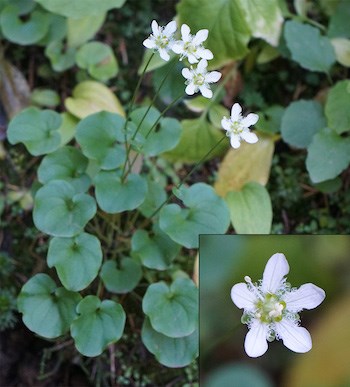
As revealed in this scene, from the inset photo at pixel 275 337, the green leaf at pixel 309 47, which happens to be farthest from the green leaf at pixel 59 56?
the inset photo at pixel 275 337

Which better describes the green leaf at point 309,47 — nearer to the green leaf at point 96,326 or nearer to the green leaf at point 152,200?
the green leaf at point 152,200

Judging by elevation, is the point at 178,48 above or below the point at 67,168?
above

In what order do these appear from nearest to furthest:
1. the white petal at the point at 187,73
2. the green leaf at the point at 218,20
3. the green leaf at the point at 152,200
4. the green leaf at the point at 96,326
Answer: the white petal at the point at 187,73, the green leaf at the point at 96,326, the green leaf at the point at 152,200, the green leaf at the point at 218,20

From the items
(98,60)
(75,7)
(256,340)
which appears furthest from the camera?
(98,60)

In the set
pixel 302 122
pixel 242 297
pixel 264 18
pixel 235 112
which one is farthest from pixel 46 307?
pixel 264 18

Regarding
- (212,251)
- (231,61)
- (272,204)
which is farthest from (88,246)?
(231,61)

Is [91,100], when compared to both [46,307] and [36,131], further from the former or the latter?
[46,307]
